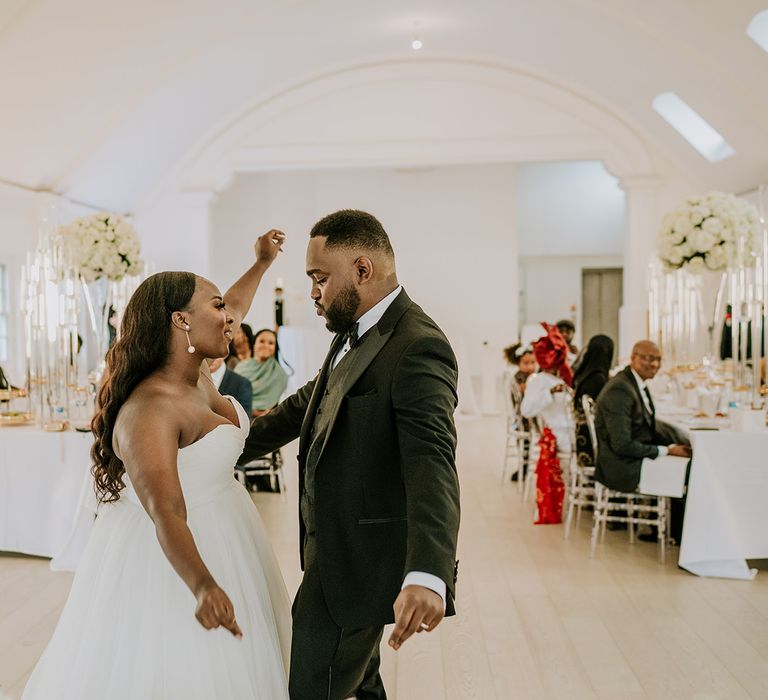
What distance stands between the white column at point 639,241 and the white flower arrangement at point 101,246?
288 inches

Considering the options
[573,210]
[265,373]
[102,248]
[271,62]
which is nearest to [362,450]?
[102,248]

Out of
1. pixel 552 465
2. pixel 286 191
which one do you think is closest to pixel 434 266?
pixel 286 191

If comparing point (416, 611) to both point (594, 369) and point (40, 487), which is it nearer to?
point (40, 487)

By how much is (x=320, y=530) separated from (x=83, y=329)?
1101 centimetres

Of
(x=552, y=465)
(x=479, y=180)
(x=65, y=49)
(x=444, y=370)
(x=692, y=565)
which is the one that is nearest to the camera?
(x=444, y=370)

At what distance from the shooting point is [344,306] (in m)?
2.38

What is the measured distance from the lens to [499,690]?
12.1 ft

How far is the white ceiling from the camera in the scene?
886 centimetres

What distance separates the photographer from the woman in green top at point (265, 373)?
780 cm

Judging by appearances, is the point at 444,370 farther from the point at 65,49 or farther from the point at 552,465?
the point at 65,49

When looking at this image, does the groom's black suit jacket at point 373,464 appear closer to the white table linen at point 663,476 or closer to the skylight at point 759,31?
the white table linen at point 663,476

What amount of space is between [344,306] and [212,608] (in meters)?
0.82

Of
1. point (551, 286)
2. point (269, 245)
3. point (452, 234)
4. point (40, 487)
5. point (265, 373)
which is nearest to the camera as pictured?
point (269, 245)

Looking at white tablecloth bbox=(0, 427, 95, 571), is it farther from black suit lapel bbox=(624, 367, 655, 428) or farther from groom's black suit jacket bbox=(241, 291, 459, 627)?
groom's black suit jacket bbox=(241, 291, 459, 627)
